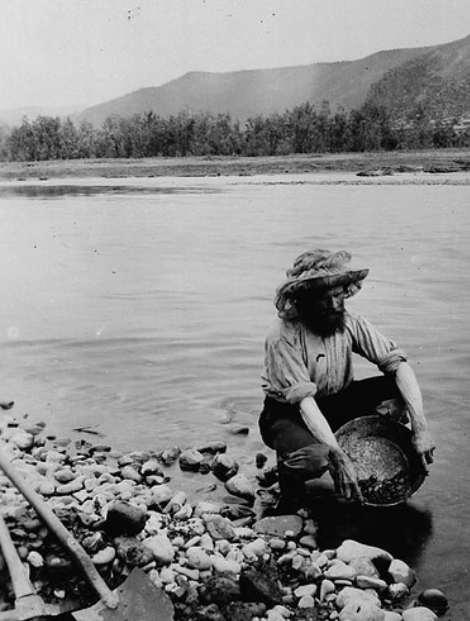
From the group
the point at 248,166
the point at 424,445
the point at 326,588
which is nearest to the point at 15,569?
the point at 326,588

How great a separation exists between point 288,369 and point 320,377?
0.78ft

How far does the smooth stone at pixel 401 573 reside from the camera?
158 inches

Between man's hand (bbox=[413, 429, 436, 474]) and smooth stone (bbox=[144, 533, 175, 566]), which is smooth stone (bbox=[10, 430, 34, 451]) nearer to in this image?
smooth stone (bbox=[144, 533, 175, 566])

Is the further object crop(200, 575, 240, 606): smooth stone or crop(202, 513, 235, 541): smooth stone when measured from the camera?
crop(202, 513, 235, 541): smooth stone

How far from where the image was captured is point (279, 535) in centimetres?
438

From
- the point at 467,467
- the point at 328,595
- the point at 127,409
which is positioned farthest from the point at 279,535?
the point at 127,409

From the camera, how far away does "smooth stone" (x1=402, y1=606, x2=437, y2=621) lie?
11.9ft

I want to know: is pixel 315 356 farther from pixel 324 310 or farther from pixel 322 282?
pixel 322 282

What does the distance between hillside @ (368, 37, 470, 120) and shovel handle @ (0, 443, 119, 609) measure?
63329 millimetres

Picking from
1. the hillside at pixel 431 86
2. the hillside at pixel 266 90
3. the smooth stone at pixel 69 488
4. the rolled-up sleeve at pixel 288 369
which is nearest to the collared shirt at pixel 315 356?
the rolled-up sleeve at pixel 288 369

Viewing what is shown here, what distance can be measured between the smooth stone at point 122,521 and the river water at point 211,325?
3.47 feet

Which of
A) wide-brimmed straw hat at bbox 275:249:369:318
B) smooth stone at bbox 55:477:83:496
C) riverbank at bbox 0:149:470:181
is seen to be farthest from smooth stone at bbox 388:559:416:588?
riverbank at bbox 0:149:470:181

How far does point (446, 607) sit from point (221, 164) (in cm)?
4956

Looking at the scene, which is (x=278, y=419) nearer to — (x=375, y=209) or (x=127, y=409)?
(x=127, y=409)
